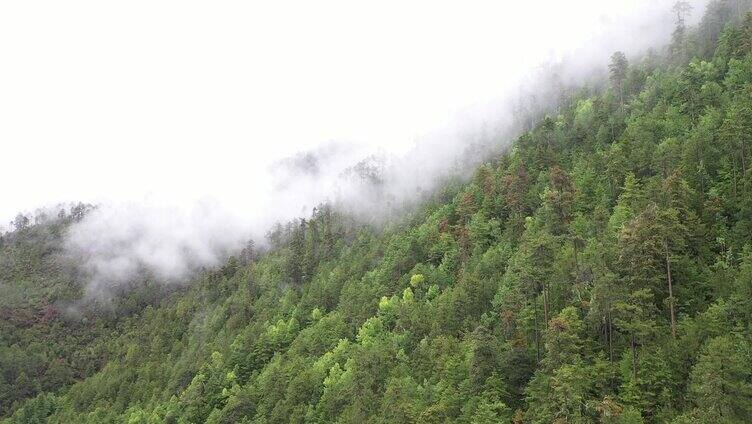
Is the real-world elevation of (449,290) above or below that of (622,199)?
below

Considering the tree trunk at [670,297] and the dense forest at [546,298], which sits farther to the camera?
the tree trunk at [670,297]

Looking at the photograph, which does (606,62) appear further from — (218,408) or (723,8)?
(218,408)

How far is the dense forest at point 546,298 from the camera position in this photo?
2007 inches

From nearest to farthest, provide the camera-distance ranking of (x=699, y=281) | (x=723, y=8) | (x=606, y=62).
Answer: (x=699, y=281), (x=723, y=8), (x=606, y=62)

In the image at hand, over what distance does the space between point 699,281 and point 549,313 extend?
16.1m

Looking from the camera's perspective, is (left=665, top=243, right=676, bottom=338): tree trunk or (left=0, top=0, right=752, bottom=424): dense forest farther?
(left=665, top=243, right=676, bottom=338): tree trunk

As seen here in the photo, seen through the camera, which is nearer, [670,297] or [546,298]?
[670,297]

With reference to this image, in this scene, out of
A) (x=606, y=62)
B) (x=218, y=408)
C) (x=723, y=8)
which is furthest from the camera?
(x=606, y=62)

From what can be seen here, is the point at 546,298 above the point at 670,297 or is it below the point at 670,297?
below

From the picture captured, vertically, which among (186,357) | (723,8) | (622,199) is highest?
(723,8)

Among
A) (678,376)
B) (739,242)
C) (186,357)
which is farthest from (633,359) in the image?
(186,357)

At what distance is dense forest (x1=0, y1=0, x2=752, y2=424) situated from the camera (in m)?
51.0

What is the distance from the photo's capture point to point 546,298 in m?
66.3

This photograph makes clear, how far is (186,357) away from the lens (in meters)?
156
